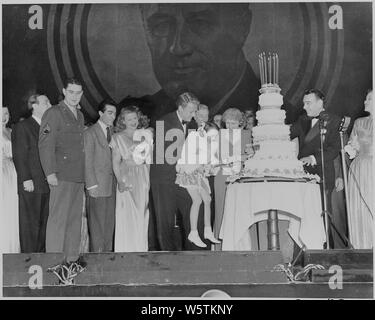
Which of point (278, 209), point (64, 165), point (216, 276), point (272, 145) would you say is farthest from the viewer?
point (64, 165)

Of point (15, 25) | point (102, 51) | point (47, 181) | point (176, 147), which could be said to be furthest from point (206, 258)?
point (15, 25)

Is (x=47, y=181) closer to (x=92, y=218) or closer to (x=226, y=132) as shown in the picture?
(x=92, y=218)

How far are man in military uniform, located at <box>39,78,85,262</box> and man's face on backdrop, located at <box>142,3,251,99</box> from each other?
99cm

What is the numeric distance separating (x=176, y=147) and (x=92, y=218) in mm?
1117

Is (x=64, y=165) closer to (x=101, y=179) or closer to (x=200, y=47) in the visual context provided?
(x=101, y=179)

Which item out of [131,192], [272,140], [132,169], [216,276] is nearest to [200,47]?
[272,140]

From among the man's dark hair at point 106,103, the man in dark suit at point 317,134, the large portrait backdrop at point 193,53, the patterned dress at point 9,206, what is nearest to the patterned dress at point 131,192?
the man's dark hair at point 106,103

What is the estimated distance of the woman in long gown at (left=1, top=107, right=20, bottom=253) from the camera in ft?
28.9

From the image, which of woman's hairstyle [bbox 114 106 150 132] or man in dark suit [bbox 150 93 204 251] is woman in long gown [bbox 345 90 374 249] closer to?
man in dark suit [bbox 150 93 204 251]

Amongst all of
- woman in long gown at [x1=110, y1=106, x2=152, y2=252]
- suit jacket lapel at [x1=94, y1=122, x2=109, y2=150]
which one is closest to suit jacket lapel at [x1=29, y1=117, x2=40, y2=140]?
suit jacket lapel at [x1=94, y1=122, x2=109, y2=150]

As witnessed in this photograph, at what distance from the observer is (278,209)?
863cm

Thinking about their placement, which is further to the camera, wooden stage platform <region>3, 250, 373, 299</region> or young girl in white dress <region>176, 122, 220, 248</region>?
young girl in white dress <region>176, 122, 220, 248</region>

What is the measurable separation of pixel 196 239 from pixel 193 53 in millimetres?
1884

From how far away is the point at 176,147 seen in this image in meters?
8.85
